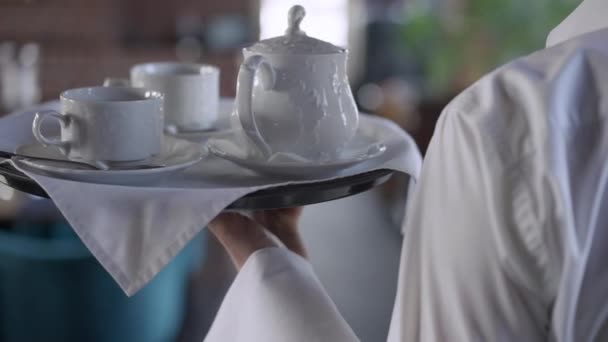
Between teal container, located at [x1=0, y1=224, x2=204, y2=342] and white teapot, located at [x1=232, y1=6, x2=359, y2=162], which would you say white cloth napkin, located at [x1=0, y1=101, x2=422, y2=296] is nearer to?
white teapot, located at [x1=232, y1=6, x2=359, y2=162]

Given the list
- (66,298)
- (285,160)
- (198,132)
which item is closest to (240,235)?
(285,160)

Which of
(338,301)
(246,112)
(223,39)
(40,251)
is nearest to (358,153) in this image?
(246,112)

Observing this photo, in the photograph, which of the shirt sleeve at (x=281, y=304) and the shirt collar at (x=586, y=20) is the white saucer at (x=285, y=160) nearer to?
the shirt sleeve at (x=281, y=304)

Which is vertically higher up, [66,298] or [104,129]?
[104,129]

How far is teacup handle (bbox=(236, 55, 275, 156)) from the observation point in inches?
32.6

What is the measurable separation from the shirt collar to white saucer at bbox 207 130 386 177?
0.27 metres

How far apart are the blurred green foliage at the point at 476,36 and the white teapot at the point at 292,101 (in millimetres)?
3268

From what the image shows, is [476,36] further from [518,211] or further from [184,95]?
[518,211]

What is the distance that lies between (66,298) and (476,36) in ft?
9.91

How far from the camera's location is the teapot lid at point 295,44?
0.86 metres

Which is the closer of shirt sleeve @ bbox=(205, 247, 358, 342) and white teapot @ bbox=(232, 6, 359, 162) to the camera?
shirt sleeve @ bbox=(205, 247, 358, 342)

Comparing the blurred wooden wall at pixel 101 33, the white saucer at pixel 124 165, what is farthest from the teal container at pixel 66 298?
the blurred wooden wall at pixel 101 33

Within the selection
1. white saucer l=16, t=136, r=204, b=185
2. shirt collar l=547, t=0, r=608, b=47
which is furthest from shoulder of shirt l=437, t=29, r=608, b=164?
white saucer l=16, t=136, r=204, b=185

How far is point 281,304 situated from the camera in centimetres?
76
